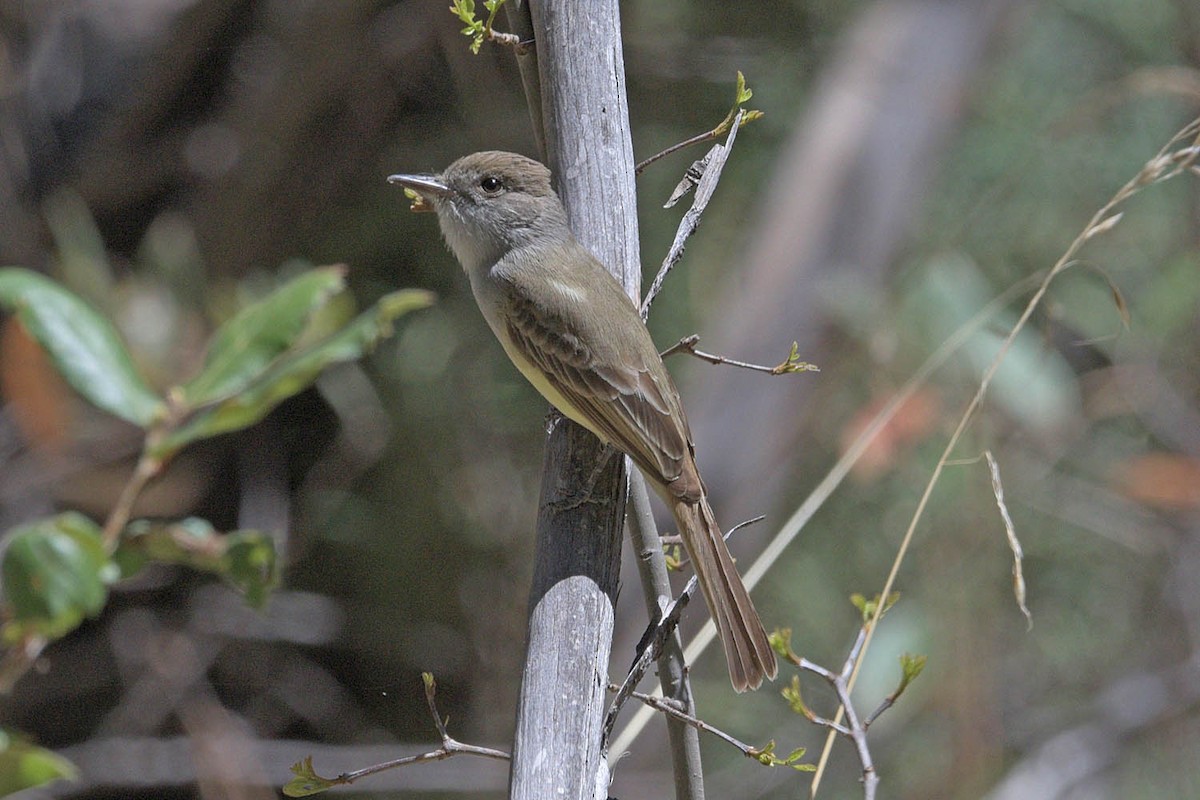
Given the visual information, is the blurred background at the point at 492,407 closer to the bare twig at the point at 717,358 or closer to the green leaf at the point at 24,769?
the bare twig at the point at 717,358

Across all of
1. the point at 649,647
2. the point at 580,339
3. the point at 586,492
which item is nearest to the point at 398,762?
the point at 649,647

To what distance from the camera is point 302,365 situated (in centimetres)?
Result: 198

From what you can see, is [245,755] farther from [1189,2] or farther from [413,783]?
[1189,2]

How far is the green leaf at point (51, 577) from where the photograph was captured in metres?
1.72

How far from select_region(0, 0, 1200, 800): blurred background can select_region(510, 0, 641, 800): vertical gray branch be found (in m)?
2.14

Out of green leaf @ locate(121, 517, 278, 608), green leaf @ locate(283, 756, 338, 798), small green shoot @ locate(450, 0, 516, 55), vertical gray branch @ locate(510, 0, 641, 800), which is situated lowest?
green leaf @ locate(283, 756, 338, 798)

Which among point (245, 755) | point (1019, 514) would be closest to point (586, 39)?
point (245, 755)

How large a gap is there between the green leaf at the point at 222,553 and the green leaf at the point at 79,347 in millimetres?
207

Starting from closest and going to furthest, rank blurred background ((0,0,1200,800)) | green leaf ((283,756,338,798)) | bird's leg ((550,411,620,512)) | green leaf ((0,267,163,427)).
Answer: green leaf ((283,756,338,798)) → bird's leg ((550,411,620,512)) → green leaf ((0,267,163,427)) → blurred background ((0,0,1200,800))

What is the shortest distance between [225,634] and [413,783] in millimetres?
837

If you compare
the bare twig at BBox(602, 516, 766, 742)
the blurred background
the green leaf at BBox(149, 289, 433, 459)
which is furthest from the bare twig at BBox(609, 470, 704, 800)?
the blurred background

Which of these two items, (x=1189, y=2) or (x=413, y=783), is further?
(x=1189, y=2)

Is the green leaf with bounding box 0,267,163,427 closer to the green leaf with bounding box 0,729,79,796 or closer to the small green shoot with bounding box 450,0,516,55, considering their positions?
the green leaf with bounding box 0,729,79,796

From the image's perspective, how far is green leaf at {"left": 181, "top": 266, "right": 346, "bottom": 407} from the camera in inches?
80.4
